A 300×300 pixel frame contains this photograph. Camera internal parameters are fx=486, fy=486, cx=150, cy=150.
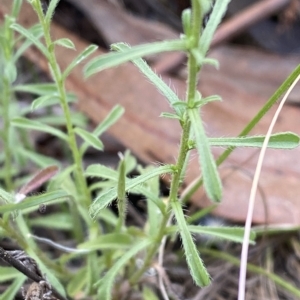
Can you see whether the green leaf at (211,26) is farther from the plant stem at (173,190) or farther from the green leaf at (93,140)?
the green leaf at (93,140)

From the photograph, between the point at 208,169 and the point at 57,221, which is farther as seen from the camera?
the point at 57,221

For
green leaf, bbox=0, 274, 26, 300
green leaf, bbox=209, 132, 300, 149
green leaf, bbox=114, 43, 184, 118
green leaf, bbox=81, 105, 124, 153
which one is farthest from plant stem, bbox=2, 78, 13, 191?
green leaf, bbox=209, 132, 300, 149

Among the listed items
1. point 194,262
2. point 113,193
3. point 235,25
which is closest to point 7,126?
point 113,193

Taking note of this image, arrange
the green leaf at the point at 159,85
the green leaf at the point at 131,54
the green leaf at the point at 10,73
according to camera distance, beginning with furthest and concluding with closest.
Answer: the green leaf at the point at 10,73, the green leaf at the point at 159,85, the green leaf at the point at 131,54

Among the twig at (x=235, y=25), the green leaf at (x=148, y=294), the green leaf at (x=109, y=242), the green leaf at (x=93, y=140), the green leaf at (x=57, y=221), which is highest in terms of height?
the twig at (x=235, y=25)

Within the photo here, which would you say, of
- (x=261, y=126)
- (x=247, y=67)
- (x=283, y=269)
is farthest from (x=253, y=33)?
(x=283, y=269)

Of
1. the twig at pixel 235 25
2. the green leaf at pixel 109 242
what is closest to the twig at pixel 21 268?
the green leaf at pixel 109 242

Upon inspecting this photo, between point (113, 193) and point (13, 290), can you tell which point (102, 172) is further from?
point (13, 290)

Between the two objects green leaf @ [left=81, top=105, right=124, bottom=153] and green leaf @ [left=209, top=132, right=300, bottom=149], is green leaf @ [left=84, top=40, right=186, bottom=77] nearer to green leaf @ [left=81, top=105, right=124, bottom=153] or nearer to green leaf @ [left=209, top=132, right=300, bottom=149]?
green leaf @ [left=209, top=132, right=300, bottom=149]
